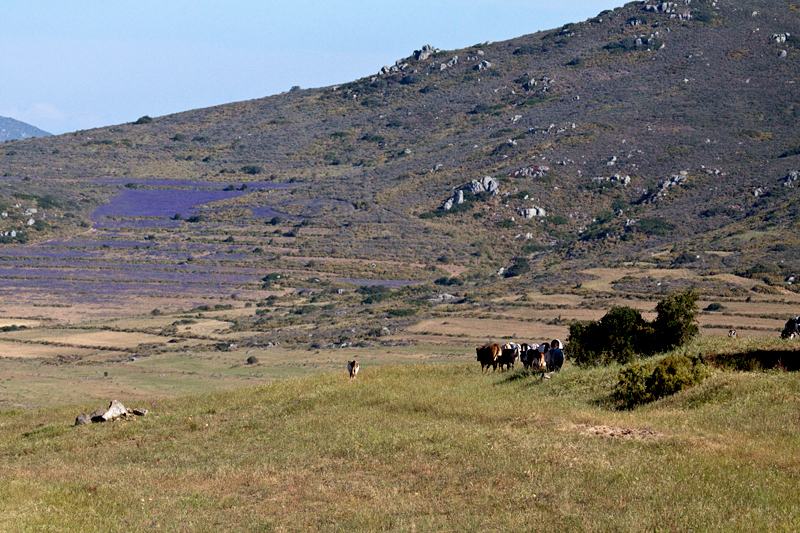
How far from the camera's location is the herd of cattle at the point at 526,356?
91.0 ft

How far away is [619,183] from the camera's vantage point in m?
168

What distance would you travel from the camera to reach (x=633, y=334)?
94.2 feet

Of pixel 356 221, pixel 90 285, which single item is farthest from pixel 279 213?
pixel 90 285

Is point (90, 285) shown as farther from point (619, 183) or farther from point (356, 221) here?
point (619, 183)

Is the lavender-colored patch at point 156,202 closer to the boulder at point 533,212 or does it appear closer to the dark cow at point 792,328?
the boulder at point 533,212

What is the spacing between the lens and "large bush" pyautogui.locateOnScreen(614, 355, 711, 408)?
21770 mm

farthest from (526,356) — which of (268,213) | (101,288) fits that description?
(268,213)

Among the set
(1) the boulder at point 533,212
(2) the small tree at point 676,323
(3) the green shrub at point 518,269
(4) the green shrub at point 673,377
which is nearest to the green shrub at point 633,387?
(4) the green shrub at point 673,377

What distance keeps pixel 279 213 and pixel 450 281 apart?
56203mm

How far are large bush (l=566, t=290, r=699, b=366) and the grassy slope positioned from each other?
2870 mm

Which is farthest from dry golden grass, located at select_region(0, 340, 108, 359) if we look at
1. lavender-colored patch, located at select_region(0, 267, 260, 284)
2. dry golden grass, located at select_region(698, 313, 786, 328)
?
dry golden grass, located at select_region(698, 313, 786, 328)

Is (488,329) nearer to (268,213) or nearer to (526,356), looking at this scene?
(526,356)

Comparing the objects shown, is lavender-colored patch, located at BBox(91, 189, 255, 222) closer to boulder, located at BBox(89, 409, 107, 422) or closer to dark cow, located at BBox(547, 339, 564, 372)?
boulder, located at BBox(89, 409, 107, 422)

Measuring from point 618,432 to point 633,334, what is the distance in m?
11.1
